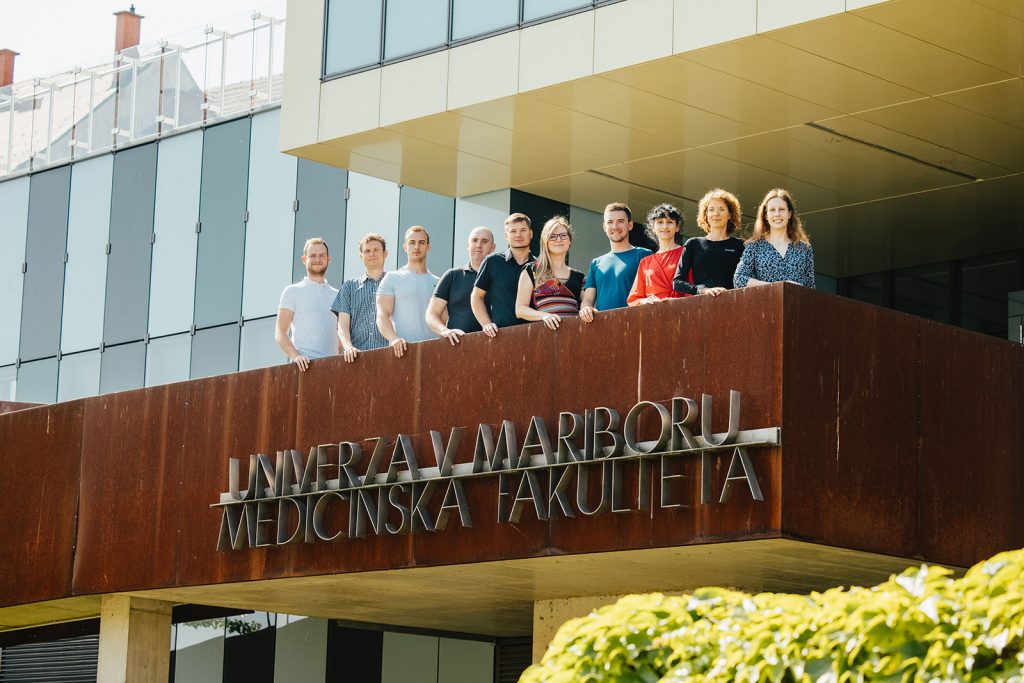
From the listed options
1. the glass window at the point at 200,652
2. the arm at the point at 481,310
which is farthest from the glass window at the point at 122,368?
the arm at the point at 481,310

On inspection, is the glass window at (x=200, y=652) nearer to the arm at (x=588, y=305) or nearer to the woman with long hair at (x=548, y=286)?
the woman with long hair at (x=548, y=286)

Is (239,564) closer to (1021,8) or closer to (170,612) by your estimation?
(170,612)

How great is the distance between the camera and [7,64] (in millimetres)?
32781

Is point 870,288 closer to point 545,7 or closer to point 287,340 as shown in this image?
point 545,7

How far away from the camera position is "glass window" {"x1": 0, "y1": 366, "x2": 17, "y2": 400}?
24359 millimetres

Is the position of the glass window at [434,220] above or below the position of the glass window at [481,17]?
below

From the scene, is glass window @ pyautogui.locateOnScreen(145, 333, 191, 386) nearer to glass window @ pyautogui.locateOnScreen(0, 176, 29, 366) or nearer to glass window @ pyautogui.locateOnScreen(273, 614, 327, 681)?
glass window @ pyautogui.locateOnScreen(0, 176, 29, 366)

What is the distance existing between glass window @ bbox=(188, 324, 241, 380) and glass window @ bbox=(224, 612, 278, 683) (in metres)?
3.13

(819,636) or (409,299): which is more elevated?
(409,299)

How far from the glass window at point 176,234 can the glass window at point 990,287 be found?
988 cm

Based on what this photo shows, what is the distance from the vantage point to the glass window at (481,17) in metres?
15.4

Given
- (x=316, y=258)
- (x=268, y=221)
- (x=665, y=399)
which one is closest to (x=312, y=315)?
(x=316, y=258)

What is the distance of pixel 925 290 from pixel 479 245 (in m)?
9.73

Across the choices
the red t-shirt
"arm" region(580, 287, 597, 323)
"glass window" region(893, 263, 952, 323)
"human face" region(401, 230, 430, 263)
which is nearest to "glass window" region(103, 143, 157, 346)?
"human face" region(401, 230, 430, 263)
